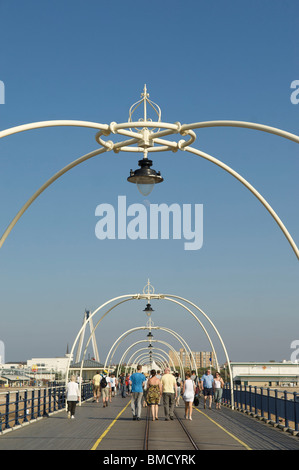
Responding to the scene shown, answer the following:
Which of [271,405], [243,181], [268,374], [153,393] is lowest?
[271,405]

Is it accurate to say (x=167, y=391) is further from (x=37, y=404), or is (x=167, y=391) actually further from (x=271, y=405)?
(x=37, y=404)

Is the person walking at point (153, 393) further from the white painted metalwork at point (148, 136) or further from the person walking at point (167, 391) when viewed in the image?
the white painted metalwork at point (148, 136)

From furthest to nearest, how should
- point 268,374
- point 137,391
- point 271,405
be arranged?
1. point 268,374
2. point 271,405
3. point 137,391

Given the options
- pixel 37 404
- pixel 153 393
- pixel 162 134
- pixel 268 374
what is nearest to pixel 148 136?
pixel 162 134

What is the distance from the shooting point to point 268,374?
132 metres

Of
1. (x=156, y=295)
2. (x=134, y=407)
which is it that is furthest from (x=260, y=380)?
(x=134, y=407)

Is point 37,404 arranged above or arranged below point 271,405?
below

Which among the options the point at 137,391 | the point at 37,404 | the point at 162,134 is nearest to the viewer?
the point at 162,134

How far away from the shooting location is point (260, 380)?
13188 cm

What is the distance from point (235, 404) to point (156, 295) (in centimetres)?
742

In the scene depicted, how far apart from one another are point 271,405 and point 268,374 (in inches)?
4557

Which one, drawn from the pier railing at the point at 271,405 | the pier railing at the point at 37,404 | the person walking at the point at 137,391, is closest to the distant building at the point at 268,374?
the pier railing at the point at 37,404

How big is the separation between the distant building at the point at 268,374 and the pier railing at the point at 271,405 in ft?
332

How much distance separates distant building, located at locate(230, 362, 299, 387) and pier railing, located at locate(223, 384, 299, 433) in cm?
10114
